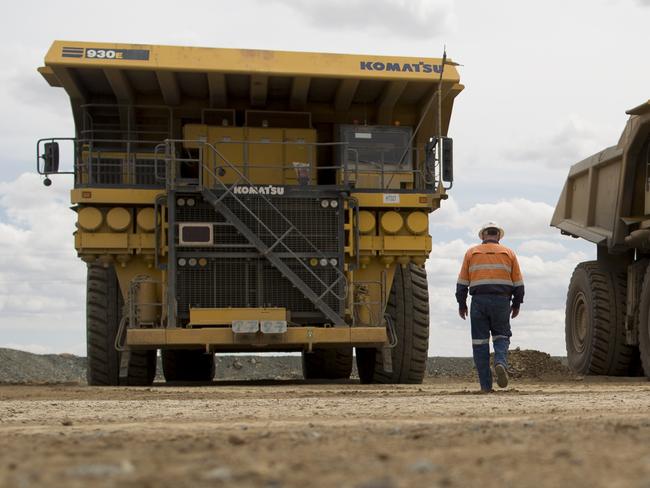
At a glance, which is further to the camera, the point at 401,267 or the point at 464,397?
the point at 401,267

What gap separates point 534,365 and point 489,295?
8.28m

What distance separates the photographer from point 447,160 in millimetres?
12586

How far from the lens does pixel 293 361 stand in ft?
80.4

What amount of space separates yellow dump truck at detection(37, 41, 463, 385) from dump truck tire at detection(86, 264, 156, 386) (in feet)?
0.05

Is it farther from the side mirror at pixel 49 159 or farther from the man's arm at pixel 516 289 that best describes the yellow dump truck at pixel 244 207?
the man's arm at pixel 516 289

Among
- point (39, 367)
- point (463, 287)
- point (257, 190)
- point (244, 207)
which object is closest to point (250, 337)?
point (244, 207)

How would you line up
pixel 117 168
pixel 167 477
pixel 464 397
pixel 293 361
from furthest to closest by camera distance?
1. pixel 293 361
2. pixel 117 168
3. pixel 464 397
4. pixel 167 477

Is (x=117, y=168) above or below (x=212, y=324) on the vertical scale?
above

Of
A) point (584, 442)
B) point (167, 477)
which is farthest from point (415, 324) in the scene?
point (167, 477)

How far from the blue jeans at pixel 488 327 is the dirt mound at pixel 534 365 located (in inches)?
270

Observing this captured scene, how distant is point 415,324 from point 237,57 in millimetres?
3591

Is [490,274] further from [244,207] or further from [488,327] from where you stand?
[244,207]

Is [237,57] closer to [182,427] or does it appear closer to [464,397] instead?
[464,397]

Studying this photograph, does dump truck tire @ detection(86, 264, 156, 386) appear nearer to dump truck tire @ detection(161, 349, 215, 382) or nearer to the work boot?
dump truck tire @ detection(161, 349, 215, 382)
